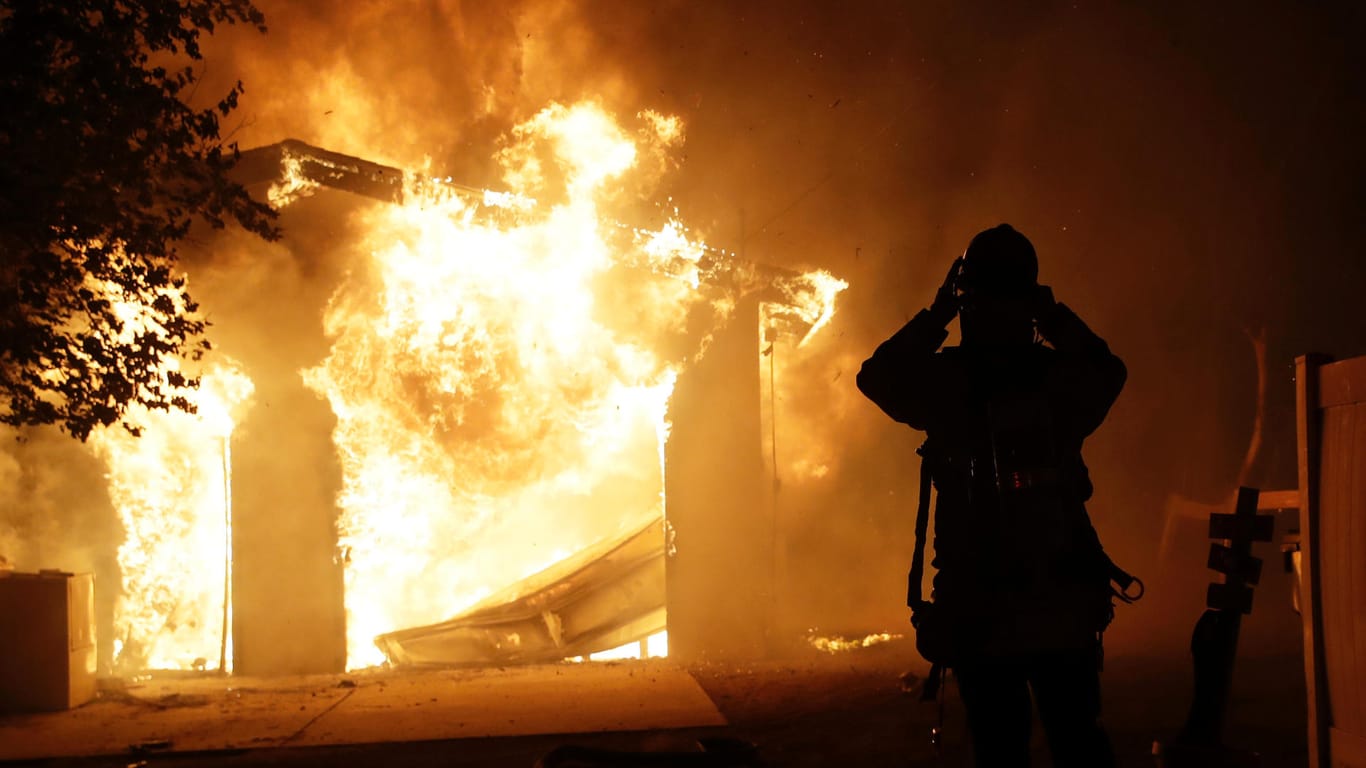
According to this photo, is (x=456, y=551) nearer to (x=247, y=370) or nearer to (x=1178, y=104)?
(x=247, y=370)

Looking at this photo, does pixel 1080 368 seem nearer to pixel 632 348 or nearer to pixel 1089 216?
pixel 632 348

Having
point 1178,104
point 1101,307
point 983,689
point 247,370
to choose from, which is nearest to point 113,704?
point 247,370

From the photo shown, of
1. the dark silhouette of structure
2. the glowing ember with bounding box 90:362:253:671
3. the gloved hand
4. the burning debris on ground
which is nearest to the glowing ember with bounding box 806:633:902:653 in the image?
the burning debris on ground

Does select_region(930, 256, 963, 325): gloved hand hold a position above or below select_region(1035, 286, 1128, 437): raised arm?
above

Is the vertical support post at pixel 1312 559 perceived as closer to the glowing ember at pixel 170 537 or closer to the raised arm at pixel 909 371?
the raised arm at pixel 909 371

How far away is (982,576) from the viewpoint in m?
2.83

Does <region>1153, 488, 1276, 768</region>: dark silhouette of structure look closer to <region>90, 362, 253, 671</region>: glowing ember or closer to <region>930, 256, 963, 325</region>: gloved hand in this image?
<region>930, 256, 963, 325</region>: gloved hand

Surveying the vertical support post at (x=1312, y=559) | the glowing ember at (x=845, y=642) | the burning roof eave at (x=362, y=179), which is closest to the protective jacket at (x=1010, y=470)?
the vertical support post at (x=1312, y=559)

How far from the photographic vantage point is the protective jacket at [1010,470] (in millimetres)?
2793

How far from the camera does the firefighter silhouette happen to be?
2783 mm

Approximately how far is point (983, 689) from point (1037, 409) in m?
0.86

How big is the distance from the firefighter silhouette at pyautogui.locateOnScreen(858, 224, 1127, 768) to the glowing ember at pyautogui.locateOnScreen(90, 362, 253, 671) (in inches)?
426

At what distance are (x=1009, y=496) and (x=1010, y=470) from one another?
3.2 inches

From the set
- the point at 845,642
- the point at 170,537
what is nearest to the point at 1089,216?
the point at 845,642
